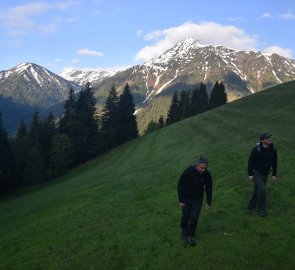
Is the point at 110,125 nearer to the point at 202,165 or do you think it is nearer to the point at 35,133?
the point at 35,133

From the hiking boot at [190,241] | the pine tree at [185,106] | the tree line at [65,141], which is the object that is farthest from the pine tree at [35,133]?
the hiking boot at [190,241]

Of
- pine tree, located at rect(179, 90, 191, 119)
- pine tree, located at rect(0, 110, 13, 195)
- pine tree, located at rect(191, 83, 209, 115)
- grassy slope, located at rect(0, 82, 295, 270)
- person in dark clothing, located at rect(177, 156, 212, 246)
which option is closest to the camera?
grassy slope, located at rect(0, 82, 295, 270)

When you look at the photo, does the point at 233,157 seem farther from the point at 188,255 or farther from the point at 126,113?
the point at 126,113

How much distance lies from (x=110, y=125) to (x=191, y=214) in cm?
8559

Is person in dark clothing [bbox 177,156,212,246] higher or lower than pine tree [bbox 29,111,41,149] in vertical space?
lower

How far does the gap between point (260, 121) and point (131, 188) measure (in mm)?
23897

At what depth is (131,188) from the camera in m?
30.2

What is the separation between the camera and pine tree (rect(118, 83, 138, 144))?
10049 centimetres

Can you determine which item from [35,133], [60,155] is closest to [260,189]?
[60,155]

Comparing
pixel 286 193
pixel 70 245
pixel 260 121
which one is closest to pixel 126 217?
pixel 70 245

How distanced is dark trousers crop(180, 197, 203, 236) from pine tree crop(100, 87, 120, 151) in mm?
81384

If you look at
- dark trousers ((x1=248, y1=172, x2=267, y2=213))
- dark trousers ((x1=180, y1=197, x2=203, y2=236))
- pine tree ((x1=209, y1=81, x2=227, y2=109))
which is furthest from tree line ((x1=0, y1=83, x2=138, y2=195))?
dark trousers ((x1=180, y1=197, x2=203, y2=236))

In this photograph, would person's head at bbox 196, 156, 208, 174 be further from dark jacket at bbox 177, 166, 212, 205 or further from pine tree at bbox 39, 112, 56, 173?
pine tree at bbox 39, 112, 56, 173

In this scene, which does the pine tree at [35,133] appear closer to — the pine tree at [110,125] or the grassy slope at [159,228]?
the pine tree at [110,125]
